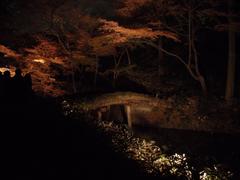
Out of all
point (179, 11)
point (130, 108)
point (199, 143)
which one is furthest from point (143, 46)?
point (199, 143)

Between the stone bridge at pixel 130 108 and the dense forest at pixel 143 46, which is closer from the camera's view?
the stone bridge at pixel 130 108

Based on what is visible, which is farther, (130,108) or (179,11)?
(130,108)

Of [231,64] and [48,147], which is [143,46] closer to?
[231,64]

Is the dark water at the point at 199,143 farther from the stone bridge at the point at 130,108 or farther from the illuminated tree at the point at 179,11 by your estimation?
the illuminated tree at the point at 179,11

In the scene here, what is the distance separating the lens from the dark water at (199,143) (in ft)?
44.3

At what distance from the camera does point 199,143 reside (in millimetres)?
15523

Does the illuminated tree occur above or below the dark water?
above

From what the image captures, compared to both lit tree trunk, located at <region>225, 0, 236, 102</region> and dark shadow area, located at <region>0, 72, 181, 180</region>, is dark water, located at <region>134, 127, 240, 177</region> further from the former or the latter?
dark shadow area, located at <region>0, 72, 181, 180</region>

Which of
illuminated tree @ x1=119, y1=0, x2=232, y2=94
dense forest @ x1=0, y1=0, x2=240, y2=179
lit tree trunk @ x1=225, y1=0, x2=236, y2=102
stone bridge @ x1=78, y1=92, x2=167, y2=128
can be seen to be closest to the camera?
illuminated tree @ x1=119, y1=0, x2=232, y2=94

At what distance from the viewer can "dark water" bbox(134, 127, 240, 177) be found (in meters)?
13.5

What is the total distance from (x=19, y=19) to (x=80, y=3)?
A: 12.4ft

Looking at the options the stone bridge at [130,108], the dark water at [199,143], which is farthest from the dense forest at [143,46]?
the dark water at [199,143]

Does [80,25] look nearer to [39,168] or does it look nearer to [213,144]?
[213,144]

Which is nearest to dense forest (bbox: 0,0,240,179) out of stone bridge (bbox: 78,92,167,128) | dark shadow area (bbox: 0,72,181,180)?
stone bridge (bbox: 78,92,167,128)
